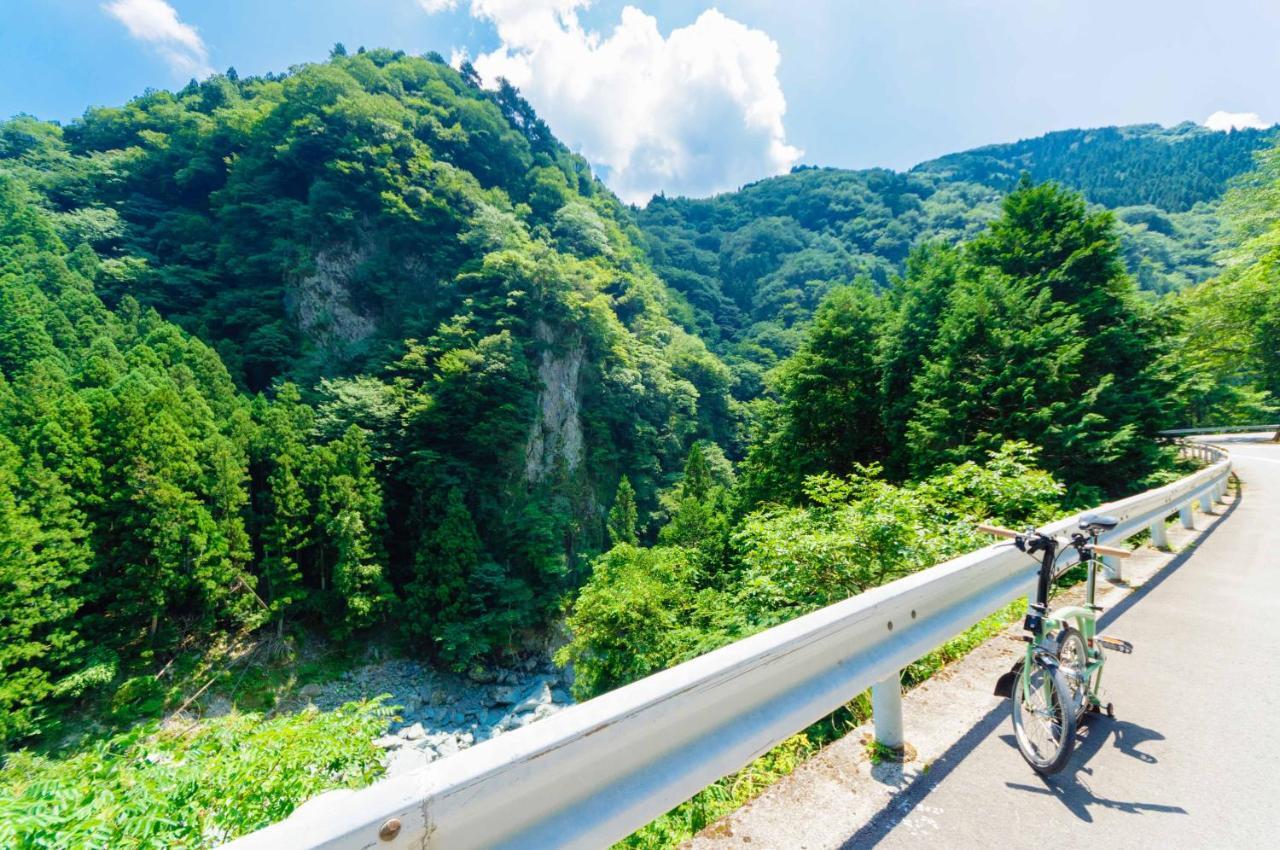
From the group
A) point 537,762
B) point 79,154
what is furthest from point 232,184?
point 537,762

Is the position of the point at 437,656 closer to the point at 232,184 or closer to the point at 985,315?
the point at 985,315

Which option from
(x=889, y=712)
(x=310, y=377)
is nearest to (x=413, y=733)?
(x=310, y=377)

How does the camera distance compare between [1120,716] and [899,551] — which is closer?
[1120,716]

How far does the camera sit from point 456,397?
27.7m

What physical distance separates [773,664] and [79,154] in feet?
229

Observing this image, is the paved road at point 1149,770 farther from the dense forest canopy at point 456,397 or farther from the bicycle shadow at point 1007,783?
the dense forest canopy at point 456,397

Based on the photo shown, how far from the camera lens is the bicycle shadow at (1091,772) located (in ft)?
6.22

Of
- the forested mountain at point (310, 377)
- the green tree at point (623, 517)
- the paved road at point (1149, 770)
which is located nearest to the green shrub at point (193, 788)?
the paved road at point (1149, 770)

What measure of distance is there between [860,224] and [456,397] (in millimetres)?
94948

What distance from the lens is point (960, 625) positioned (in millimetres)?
2508

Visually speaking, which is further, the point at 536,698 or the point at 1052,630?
the point at 536,698

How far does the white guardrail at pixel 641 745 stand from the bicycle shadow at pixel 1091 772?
57 cm

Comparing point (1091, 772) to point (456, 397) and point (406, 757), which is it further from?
point (456, 397)

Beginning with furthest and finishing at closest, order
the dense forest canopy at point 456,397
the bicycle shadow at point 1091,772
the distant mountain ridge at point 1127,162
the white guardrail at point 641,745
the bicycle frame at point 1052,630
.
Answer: the distant mountain ridge at point 1127,162
the dense forest canopy at point 456,397
the bicycle frame at point 1052,630
the bicycle shadow at point 1091,772
the white guardrail at point 641,745
